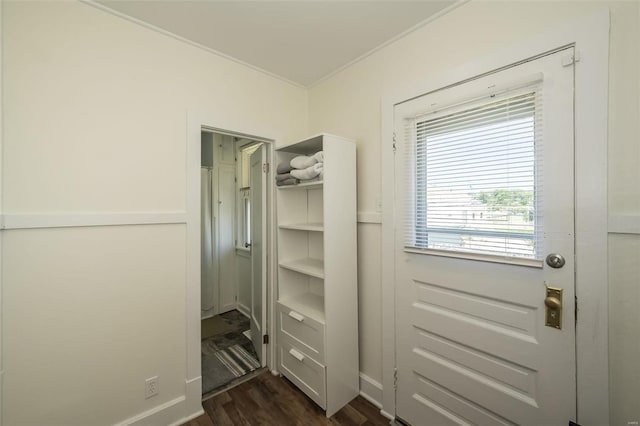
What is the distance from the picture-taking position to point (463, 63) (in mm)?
1490

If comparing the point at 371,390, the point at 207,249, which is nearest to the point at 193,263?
the point at 371,390

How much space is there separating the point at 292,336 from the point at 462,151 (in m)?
1.78

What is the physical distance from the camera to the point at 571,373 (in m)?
1.18

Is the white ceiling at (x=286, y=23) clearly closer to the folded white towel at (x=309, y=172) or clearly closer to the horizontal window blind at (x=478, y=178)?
the horizontal window blind at (x=478, y=178)

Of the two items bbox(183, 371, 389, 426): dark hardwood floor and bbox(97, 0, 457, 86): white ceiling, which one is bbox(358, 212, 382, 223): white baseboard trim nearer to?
bbox(97, 0, 457, 86): white ceiling

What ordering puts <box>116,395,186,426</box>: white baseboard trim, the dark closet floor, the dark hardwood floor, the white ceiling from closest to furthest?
the white ceiling, <box>116,395,186,426</box>: white baseboard trim, the dark hardwood floor, the dark closet floor

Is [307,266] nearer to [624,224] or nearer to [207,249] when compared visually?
[624,224]

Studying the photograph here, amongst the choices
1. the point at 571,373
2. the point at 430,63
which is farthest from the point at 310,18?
the point at 571,373

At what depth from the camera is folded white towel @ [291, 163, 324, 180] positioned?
74.5 inches

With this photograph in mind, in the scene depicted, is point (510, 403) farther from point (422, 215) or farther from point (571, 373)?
point (422, 215)

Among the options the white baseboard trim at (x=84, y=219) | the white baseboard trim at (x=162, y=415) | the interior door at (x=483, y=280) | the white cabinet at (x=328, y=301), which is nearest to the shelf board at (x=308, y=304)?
the white cabinet at (x=328, y=301)

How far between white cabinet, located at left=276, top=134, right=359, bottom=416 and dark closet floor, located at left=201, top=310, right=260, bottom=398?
0.45 metres

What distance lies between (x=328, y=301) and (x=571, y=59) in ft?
5.85

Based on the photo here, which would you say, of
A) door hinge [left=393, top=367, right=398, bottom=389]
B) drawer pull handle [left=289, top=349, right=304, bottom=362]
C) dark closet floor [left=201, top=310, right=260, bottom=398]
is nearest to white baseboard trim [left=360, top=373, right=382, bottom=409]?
door hinge [left=393, top=367, right=398, bottom=389]
